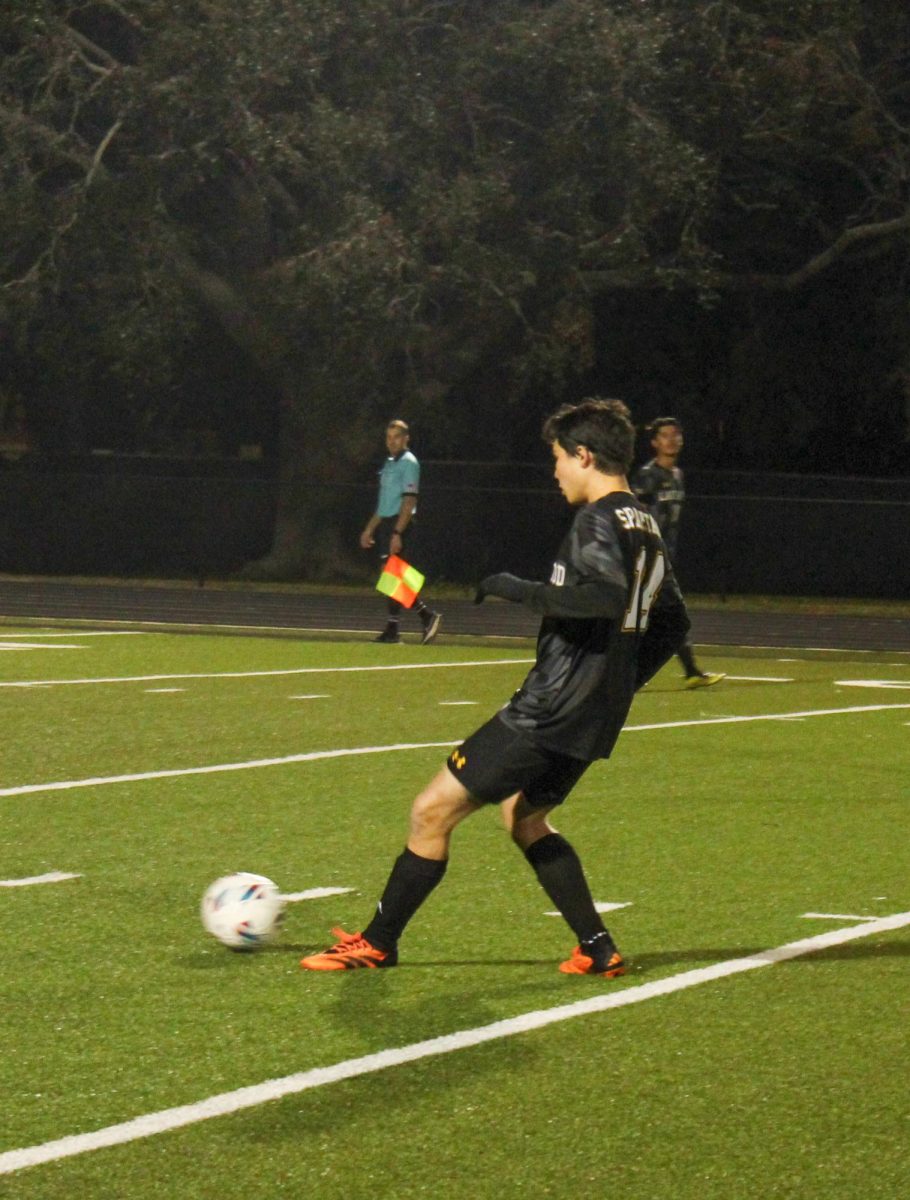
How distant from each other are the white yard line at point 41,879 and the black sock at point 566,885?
2.31 m

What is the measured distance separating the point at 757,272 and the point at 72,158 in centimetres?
1113

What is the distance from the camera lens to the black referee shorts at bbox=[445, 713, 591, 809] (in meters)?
6.71

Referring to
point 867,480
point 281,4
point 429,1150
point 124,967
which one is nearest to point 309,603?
point 281,4

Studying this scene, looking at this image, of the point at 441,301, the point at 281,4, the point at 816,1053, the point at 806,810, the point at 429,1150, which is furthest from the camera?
the point at 441,301

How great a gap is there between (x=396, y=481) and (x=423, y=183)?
396 inches

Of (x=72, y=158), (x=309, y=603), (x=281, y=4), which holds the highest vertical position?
(x=281, y=4)

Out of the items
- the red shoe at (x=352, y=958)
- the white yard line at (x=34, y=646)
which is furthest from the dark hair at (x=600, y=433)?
the white yard line at (x=34, y=646)

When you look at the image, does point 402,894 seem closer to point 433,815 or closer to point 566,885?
point 433,815

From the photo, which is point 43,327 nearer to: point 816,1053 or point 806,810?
point 806,810

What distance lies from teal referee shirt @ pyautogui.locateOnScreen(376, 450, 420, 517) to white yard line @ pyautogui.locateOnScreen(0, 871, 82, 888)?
41.6ft

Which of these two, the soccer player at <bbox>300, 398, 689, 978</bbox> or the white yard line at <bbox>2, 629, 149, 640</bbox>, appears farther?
the white yard line at <bbox>2, 629, 149, 640</bbox>

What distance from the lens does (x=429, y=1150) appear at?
5117mm

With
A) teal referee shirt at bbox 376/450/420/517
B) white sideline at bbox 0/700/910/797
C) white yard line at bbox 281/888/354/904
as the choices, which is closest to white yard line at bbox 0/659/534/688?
teal referee shirt at bbox 376/450/420/517

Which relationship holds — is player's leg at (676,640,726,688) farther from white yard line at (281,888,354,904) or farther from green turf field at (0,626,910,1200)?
white yard line at (281,888,354,904)
